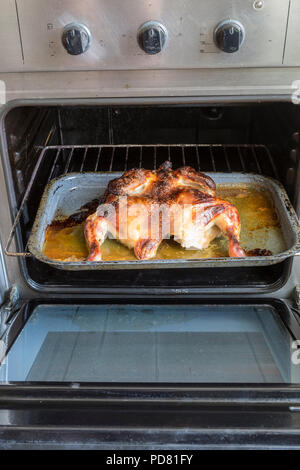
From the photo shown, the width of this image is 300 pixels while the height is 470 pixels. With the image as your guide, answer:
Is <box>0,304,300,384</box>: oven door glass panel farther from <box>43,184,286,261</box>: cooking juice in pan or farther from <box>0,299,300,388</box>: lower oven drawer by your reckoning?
<box>43,184,286,261</box>: cooking juice in pan

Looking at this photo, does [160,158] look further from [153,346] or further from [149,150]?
[153,346]

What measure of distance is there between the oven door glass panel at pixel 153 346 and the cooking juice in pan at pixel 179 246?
0.56ft

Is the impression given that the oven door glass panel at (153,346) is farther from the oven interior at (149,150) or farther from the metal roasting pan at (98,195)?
the metal roasting pan at (98,195)

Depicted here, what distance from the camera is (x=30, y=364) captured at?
4.62 feet

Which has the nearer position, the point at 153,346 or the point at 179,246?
the point at 153,346

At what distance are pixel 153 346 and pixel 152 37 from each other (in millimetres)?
841

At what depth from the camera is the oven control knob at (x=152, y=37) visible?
1093mm

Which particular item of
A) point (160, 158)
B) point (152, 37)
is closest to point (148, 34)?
point (152, 37)

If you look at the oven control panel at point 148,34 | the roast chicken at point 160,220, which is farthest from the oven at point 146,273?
the roast chicken at point 160,220

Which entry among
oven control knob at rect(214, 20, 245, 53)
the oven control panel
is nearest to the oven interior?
the oven control panel

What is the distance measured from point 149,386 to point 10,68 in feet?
2.71

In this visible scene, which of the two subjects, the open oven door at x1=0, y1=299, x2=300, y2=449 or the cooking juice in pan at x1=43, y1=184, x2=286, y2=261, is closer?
the open oven door at x1=0, y1=299, x2=300, y2=449

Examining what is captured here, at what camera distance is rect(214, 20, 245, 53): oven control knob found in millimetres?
1087

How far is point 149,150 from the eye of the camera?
2008 mm
